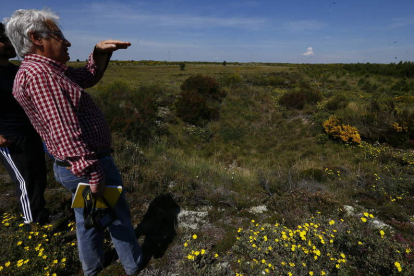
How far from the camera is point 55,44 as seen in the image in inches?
55.4

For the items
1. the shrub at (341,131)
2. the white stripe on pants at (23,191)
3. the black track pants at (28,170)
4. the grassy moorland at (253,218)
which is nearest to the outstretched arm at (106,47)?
the black track pants at (28,170)

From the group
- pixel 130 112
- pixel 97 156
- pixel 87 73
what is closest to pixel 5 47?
pixel 87 73

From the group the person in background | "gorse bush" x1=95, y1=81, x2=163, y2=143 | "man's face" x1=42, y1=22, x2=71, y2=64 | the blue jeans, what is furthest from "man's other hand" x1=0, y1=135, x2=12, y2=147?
"gorse bush" x1=95, y1=81, x2=163, y2=143

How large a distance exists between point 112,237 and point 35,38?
1641 mm

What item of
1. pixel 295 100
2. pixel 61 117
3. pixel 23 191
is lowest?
pixel 23 191

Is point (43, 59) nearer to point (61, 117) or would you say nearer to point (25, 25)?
point (25, 25)

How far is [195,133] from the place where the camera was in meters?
9.82

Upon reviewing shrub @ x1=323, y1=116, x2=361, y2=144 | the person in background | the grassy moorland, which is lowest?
the grassy moorland

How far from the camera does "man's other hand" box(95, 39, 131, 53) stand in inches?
68.9

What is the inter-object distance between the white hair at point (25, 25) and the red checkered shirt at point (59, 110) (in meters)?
0.09

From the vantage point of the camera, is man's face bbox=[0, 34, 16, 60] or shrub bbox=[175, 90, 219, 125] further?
shrub bbox=[175, 90, 219, 125]

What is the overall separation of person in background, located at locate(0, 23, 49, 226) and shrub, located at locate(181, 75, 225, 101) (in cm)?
1108

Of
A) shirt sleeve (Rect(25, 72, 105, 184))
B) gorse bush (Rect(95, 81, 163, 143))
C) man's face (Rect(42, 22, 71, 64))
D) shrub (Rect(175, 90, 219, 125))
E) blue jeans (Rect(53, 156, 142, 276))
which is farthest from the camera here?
shrub (Rect(175, 90, 219, 125))

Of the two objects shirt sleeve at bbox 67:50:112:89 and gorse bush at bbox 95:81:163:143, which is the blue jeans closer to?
shirt sleeve at bbox 67:50:112:89
